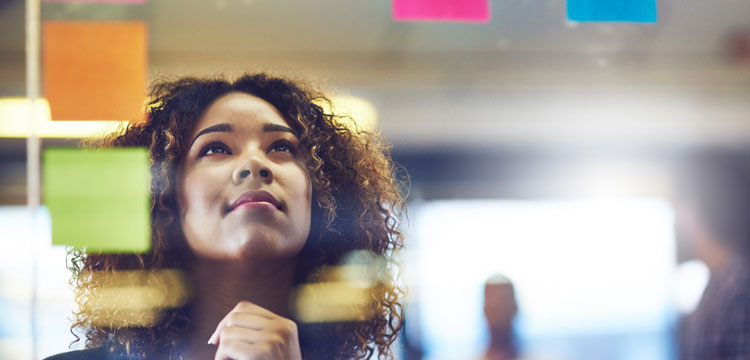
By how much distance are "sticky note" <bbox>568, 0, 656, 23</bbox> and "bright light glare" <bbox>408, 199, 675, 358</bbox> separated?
0.57 m

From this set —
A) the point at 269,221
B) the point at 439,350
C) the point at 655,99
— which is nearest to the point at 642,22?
the point at 655,99

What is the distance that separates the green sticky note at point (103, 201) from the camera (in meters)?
1.57

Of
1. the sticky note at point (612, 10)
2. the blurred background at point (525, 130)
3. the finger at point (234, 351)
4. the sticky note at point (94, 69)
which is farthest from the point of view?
the sticky note at point (612, 10)

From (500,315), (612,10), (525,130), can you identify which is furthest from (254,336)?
(612,10)

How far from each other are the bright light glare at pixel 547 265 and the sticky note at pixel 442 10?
0.55m

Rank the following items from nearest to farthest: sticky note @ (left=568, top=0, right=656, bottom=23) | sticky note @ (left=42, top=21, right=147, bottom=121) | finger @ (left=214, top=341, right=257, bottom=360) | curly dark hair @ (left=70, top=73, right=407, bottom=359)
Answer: finger @ (left=214, top=341, right=257, bottom=360) < curly dark hair @ (left=70, top=73, right=407, bottom=359) < sticky note @ (left=42, top=21, right=147, bottom=121) < sticky note @ (left=568, top=0, right=656, bottom=23)

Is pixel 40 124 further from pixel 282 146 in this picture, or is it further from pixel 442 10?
pixel 442 10

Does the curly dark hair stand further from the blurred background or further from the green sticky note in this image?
the blurred background

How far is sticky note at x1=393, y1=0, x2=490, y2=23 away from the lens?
1850 mm

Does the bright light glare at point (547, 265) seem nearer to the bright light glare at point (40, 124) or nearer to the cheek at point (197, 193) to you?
the cheek at point (197, 193)

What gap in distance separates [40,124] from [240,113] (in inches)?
23.5

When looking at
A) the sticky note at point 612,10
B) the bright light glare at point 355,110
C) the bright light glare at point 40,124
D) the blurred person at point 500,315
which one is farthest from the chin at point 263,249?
the sticky note at point 612,10

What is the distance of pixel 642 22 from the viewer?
1.96 metres

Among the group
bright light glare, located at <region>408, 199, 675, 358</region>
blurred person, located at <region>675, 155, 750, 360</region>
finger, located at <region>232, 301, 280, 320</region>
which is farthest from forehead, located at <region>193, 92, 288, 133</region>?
blurred person, located at <region>675, 155, 750, 360</region>
